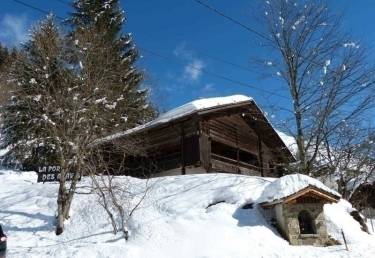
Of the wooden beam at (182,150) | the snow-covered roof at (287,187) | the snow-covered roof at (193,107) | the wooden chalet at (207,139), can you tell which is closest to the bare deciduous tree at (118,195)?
the snow-covered roof at (193,107)

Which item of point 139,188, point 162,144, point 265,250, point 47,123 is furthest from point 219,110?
point 265,250

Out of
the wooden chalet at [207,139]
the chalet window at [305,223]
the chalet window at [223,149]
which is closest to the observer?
the chalet window at [305,223]

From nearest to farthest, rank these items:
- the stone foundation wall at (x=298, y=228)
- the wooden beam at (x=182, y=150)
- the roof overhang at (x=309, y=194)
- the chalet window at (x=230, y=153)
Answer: the stone foundation wall at (x=298, y=228)
the roof overhang at (x=309, y=194)
the wooden beam at (x=182, y=150)
the chalet window at (x=230, y=153)

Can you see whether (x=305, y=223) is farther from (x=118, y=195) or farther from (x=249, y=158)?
(x=249, y=158)

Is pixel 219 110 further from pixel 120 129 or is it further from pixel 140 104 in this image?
pixel 140 104

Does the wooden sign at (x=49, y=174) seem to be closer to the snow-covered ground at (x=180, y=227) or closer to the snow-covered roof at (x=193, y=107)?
the snow-covered ground at (x=180, y=227)

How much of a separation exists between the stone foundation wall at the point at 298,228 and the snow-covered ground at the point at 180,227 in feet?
1.23

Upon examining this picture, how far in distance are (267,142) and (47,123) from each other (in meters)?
16.8

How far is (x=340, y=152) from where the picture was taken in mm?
21906

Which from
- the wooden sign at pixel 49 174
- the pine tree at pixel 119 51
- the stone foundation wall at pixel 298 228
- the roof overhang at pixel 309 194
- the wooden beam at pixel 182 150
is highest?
the pine tree at pixel 119 51

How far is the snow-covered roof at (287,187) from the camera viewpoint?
48.6ft

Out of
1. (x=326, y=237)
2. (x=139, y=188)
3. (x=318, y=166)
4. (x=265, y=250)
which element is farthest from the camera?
(x=318, y=166)

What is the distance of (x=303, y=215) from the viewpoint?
15.4 metres

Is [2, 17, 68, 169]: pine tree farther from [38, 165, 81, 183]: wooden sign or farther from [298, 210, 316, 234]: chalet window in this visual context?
[298, 210, 316, 234]: chalet window
